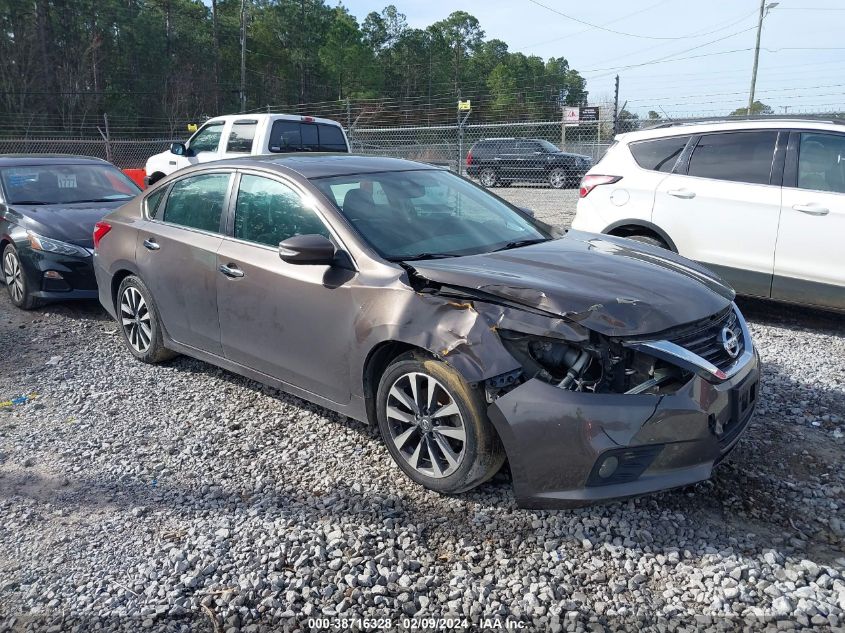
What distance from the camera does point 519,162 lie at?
66.1 ft

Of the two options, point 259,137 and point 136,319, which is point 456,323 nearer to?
point 136,319

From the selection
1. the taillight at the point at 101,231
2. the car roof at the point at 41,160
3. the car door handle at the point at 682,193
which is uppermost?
the car roof at the point at 41,160

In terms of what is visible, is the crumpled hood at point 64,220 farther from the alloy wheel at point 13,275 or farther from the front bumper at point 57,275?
the alloy wheel at point 13,275

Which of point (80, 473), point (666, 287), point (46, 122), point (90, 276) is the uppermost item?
point (46, 122)

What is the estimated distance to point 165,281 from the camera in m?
4.77

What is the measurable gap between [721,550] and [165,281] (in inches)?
149

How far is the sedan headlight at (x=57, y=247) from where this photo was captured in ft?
21.7

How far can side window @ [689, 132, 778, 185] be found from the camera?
599 cm

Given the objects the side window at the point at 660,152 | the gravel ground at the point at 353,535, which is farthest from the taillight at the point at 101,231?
the side window at the point at 660,152

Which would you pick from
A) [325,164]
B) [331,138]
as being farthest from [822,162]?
[331,138]

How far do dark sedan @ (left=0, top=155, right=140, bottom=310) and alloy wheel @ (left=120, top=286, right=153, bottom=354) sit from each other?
65.8 inches

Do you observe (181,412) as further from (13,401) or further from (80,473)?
(13,401)

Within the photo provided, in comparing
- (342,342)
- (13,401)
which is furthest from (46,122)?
(342,342)

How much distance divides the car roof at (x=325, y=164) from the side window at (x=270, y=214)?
0.50ft
